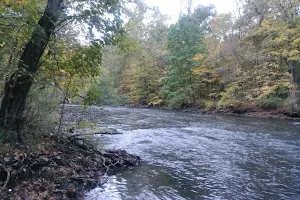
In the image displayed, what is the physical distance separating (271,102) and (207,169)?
753 inches

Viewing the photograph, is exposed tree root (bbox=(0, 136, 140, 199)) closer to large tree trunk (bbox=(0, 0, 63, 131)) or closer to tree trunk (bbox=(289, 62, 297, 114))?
large tree trunk (bbox=(0, 0, 63, 131))

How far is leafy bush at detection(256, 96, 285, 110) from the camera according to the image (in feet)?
81.7

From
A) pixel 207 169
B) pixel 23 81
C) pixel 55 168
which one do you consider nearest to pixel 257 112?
pixel 207 169

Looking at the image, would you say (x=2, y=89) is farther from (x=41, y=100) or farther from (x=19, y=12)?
(x=19, y=12)

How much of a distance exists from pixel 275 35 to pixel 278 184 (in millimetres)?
21269

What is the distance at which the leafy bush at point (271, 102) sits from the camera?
24.9 meters

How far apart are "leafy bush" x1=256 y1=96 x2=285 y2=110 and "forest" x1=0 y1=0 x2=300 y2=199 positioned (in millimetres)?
108

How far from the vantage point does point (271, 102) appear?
25109 millimetres

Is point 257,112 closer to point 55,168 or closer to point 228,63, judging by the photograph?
point 228,63

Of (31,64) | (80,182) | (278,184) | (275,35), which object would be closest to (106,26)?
(31,64)

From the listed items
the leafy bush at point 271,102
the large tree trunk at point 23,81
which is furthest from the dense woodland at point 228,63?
the large tree trunk at point 23,81

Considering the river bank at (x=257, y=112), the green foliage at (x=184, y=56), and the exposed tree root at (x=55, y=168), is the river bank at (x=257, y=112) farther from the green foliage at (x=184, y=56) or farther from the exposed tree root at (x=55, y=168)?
the exposed tree root at (x=55, y=168)

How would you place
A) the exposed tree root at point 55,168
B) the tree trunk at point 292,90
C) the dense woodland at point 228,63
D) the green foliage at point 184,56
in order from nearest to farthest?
1. the exposed tree root at point 55,168
2. the tree trunk at point 292,90
3. the dense woodland at point 228,63
4. the green foliage at point 184,56

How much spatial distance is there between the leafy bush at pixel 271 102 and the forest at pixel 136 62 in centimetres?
11
